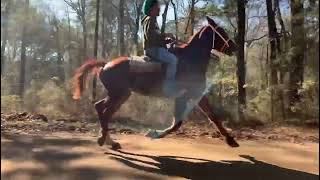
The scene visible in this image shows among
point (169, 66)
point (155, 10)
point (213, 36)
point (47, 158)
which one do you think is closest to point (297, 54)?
point (213, 36)

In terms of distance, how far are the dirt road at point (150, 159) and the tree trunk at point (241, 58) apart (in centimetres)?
24

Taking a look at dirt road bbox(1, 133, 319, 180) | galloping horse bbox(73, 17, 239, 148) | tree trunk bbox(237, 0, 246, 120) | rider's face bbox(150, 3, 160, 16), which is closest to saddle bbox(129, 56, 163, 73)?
galloping horse bbox(73, 17, 239, 148)

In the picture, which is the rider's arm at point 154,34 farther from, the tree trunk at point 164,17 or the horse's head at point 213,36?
the horse's head at point 213,36

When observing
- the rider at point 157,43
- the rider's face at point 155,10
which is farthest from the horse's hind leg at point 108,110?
the rider's face at point 155,10

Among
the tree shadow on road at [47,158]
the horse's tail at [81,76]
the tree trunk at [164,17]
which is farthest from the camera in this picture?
the tree trunk at [164,17]

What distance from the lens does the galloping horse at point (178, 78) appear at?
3109 millimetres

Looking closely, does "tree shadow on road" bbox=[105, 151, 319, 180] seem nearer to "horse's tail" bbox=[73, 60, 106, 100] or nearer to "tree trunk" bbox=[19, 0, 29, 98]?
"horse's tail" bbox=[73, 60, 106, 100]

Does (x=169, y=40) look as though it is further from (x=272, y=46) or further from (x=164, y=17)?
(x=272, y=46)

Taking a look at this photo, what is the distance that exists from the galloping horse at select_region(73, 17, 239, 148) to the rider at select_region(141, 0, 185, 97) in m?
0.04

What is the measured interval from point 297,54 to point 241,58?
1.08 feet

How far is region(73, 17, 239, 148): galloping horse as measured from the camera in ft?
10.2

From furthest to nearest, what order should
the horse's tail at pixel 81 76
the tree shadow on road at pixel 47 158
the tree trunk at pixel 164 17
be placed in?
the tree trunk at pixel 164 17, the horse's tail at pixel 81 76, the tree shadow on road at pixel 47 158

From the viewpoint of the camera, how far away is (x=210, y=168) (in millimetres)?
3184

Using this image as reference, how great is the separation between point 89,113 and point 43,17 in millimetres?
580
